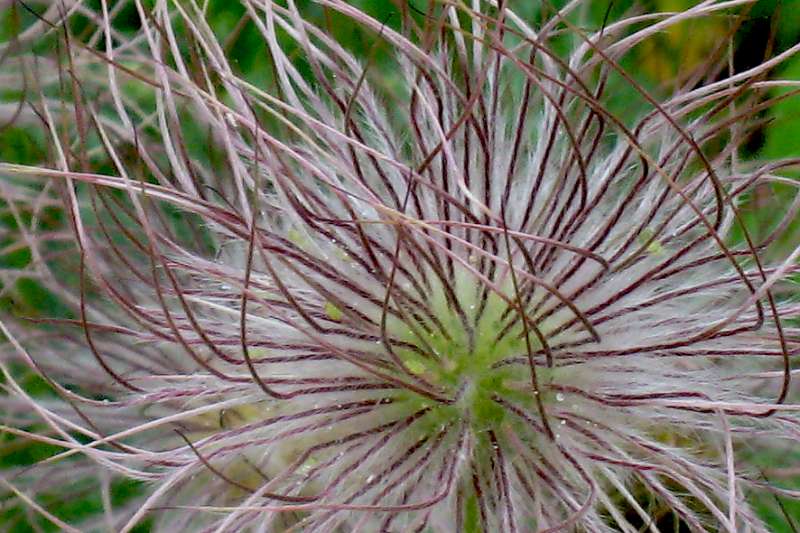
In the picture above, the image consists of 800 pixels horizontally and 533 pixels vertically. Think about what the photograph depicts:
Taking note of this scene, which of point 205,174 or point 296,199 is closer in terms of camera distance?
point 296,199

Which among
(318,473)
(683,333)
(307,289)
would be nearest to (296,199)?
(307,289)

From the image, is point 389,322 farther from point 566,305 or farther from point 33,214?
point 33,214

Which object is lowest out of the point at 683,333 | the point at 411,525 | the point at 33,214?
the point at 411,525

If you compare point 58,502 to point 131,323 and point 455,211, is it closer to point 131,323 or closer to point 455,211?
point 131,323

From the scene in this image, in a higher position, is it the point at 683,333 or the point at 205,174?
the point at 205,174
